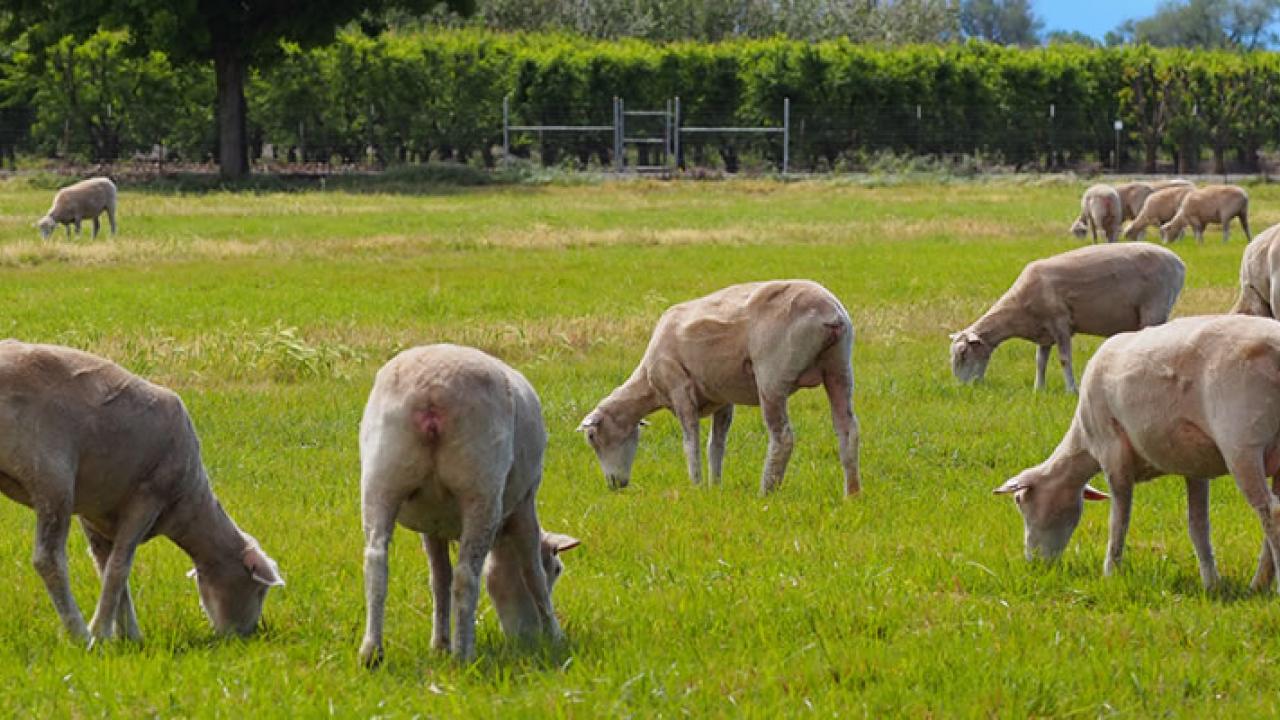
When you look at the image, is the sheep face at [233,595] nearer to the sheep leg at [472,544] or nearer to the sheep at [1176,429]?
the sheep leg at [472,544]

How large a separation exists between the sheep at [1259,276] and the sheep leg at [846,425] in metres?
5.69

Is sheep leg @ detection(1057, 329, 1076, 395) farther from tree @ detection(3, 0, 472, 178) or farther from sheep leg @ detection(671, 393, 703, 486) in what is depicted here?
tree @ detection(3, 0, 472, 178)

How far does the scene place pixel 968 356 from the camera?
1766 cm

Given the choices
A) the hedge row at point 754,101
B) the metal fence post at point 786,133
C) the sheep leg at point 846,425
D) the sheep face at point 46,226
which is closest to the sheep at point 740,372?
the sheep leg at point 846,425

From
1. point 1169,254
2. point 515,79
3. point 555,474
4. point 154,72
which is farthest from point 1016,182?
point 555,474

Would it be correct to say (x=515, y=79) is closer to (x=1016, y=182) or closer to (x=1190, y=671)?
(x=1016, y=182)

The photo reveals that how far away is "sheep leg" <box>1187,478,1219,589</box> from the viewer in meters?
8.81

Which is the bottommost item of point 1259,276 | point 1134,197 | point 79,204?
point 1134,197

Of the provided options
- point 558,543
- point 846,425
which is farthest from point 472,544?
point 846,425

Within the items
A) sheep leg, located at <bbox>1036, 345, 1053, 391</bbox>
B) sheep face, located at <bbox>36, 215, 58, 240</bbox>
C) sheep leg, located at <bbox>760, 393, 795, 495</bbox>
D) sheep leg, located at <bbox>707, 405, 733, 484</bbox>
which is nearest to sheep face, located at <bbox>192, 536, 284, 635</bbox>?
sheep leg, located at <bbox>760, 393, 795, 495</bbox>

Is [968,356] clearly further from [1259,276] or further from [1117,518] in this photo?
[1117,518]

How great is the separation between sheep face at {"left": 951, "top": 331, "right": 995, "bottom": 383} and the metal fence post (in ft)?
148

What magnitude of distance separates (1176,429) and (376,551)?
3.89 m

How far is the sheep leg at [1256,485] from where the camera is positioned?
25.7ft
